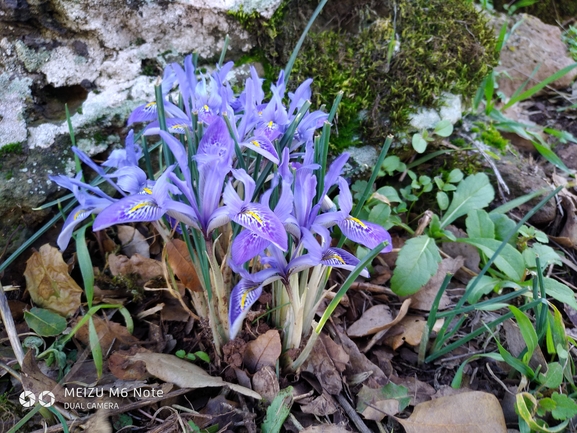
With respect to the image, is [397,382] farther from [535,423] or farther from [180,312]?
[180,312]

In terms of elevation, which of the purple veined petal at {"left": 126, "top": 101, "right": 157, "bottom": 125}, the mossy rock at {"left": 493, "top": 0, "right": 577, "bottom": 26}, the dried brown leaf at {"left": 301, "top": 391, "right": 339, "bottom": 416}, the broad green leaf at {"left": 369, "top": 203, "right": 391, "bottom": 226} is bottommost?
the dried brown leaf at {"left": 301, "top": 391, "right": 339, "bottom": 416}

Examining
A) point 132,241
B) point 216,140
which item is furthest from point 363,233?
point 132,241

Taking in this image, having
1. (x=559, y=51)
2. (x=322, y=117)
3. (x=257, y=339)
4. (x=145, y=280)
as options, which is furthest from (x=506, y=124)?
(x=145, y=280)

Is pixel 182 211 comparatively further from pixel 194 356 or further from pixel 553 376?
pixel 553 376

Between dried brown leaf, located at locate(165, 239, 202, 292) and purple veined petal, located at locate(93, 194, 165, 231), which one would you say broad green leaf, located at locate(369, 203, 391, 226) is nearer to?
dried brown leaf, located at locate(165, 239, 202, 292)

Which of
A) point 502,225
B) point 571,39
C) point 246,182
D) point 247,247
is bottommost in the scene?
point 502,225

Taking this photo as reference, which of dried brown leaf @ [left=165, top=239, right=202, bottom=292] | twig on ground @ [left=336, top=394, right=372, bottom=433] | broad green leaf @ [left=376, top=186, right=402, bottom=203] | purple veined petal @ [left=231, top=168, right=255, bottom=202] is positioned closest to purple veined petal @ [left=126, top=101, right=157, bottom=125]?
dried brown leaf @ [left=165, top=239, right=202, bottom=292]
